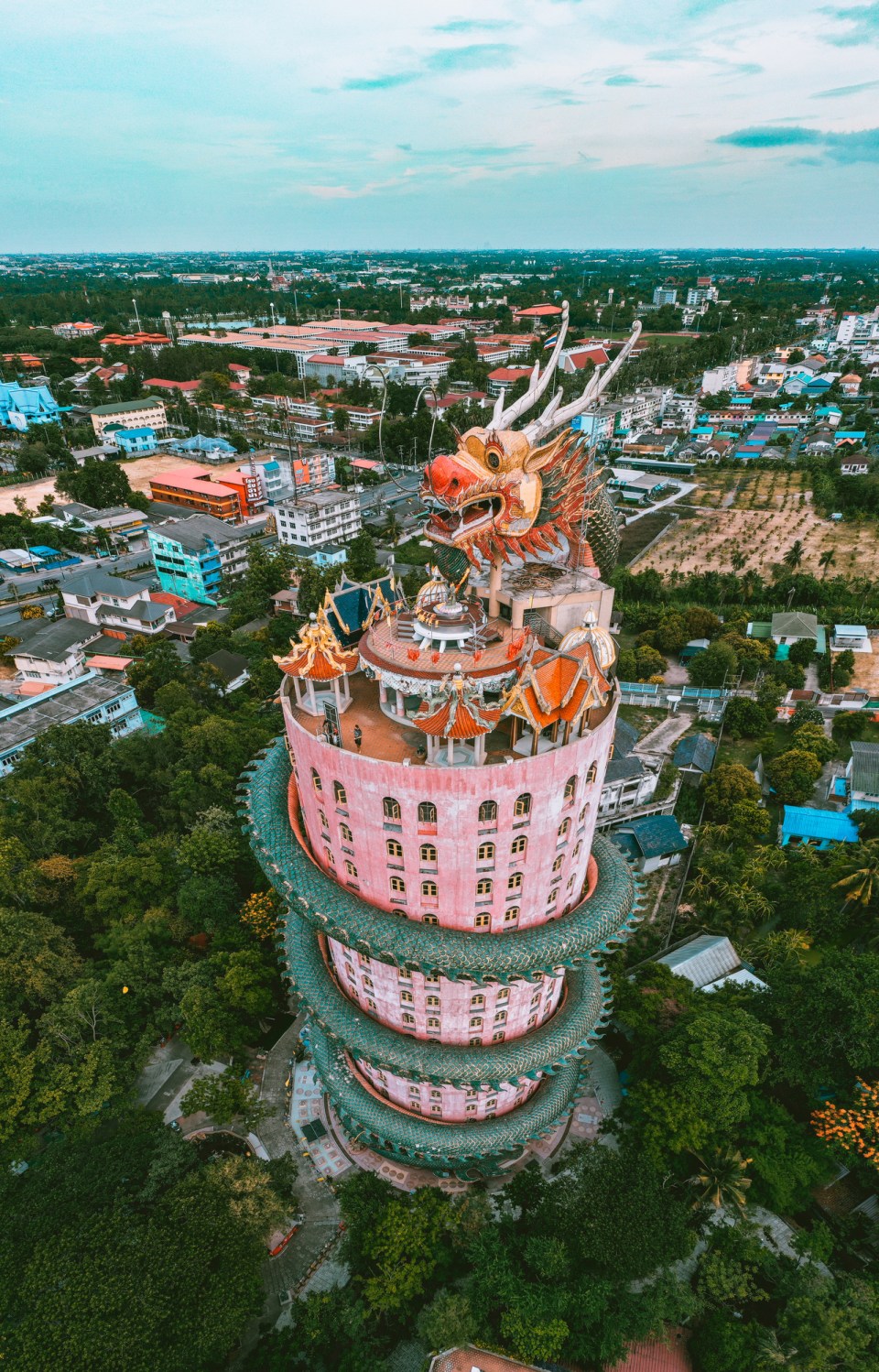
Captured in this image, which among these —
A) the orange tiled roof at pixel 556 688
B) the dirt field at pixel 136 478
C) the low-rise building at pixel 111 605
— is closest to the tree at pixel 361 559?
the low-rise building at pixel 111 605

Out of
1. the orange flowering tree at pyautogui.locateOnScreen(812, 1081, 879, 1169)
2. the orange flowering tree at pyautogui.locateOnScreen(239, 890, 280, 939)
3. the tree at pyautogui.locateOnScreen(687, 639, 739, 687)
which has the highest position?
the tree at pyautogui.locateOnScreen(687, 639, 739, 687)

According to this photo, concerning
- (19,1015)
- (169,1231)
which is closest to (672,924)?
(169,1231)

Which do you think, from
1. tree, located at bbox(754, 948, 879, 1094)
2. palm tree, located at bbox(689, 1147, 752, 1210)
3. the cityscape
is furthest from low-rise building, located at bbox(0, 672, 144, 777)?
tree, located at bbox(754, 948, 879, 1094)

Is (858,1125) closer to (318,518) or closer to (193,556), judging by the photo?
(193,556)

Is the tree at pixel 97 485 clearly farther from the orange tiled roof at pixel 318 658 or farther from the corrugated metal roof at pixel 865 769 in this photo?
the corrugated metal roof at pixel 865 769

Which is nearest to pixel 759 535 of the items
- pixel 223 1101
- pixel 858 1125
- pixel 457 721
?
pixel 858 1125

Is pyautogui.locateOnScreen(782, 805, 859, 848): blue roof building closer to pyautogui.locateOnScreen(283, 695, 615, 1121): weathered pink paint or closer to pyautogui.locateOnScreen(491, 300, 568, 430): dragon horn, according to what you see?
pyautogui.locateOnScreen(283, 695, 615, 1121): weathered pink paint
